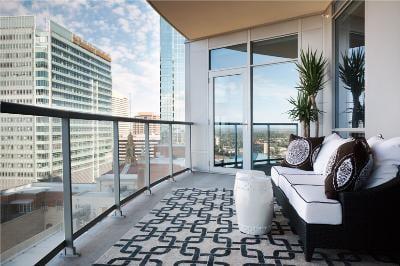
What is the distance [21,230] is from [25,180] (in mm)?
305

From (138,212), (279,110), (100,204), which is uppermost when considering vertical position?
(279,110)

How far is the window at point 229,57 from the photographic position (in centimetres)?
580

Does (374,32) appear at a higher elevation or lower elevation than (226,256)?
higher

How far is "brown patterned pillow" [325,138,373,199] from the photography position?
6.09 ft

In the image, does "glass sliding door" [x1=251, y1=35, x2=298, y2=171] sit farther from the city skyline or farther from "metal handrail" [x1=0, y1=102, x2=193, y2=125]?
the city skyline

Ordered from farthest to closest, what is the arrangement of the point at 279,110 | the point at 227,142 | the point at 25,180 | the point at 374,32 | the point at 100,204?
the point at 227,142 < the point at 279,110 < the point at 374,32 < the point at 100,204 < the point at 25,180

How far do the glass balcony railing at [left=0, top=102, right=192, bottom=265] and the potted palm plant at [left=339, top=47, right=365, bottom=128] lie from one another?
289cm

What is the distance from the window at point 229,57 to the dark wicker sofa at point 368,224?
4325mm

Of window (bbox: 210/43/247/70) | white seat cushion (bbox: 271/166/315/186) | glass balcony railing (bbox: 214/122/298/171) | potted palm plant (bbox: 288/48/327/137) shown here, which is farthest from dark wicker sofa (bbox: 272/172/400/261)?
window (bbox: 210/43/247/70)

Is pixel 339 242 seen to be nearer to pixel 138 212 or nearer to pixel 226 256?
pixel 226 256

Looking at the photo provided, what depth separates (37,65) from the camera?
321 centimetres

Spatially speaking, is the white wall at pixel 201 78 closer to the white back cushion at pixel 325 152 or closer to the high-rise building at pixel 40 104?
the high-rise building at pixel 40 104

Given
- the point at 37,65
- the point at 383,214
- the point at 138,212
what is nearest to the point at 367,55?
the point at 383,214

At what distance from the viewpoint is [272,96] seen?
5.47 metres
